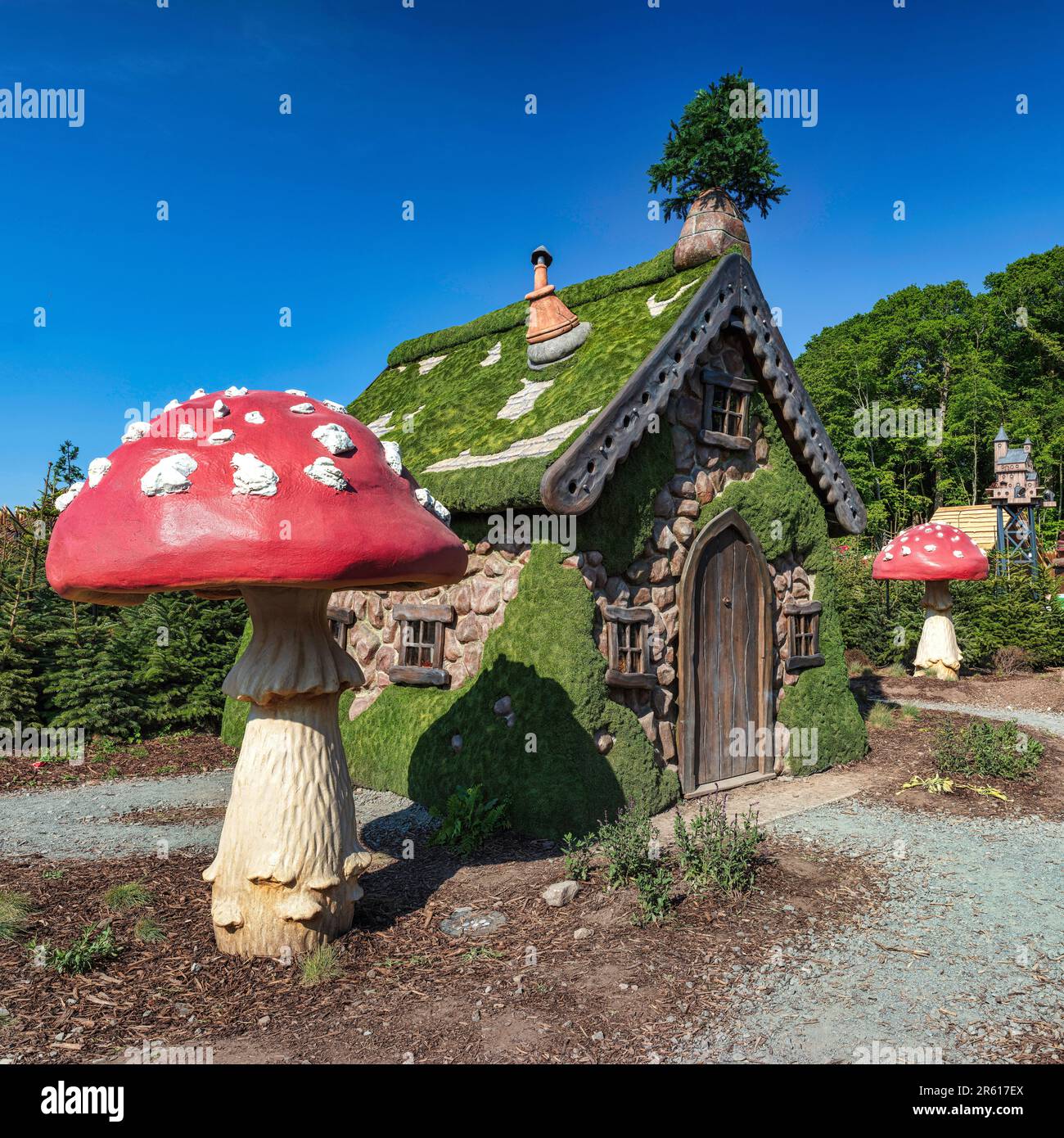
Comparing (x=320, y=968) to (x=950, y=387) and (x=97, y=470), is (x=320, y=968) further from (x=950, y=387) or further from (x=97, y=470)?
(x=950, y=387)

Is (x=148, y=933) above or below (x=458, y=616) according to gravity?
below

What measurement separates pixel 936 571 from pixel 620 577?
31.0 ft

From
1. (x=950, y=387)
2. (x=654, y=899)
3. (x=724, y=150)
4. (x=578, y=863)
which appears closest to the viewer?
(x=654, y=899)

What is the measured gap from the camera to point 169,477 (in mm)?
3682

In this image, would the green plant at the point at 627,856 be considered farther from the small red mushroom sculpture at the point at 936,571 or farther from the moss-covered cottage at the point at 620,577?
the small red mushroom sculpture at the point at 936,571

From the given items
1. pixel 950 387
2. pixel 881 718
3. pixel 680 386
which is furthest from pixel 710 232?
pixel 950 387

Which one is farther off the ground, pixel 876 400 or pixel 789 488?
pixel 876 400

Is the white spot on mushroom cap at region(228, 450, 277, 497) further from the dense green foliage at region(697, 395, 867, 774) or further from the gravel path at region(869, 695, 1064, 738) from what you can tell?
the gravel path at region(869, 695, 1064, 738)

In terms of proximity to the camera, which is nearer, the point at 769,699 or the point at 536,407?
the point at 536,407
